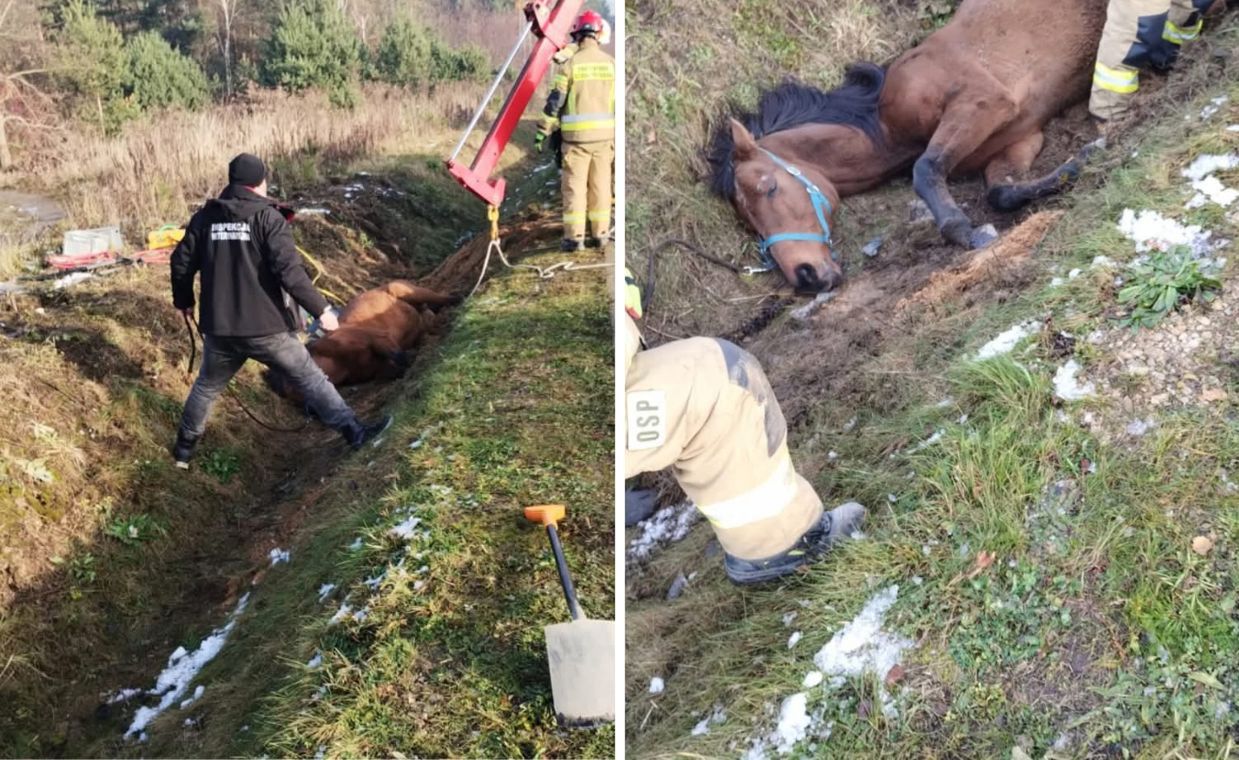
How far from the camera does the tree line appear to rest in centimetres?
288

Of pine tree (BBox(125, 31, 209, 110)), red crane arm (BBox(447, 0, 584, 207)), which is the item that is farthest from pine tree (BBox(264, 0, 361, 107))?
red crane arm (BBox(447, 0, 584, 207))

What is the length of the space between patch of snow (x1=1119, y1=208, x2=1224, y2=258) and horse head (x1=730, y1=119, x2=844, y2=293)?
157 cm

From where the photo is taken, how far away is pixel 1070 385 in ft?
7.18

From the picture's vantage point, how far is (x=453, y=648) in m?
1.86

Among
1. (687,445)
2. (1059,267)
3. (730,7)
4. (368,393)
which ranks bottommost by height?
(368,393)

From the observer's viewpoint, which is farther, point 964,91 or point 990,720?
point 964,91

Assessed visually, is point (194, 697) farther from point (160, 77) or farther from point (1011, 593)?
point (160, 77)

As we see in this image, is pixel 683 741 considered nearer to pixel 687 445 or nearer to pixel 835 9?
pixel 687 445

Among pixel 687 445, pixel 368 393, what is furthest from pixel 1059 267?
pixel 368 393

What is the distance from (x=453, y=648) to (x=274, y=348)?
165 cm

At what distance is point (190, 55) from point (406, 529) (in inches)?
94.1

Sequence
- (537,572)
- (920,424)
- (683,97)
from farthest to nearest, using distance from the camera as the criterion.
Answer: (683,97) < (920,424) < (537,572)

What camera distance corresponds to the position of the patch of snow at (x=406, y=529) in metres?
2.16

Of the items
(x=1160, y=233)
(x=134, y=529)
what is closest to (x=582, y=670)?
(x=134, y=529)
